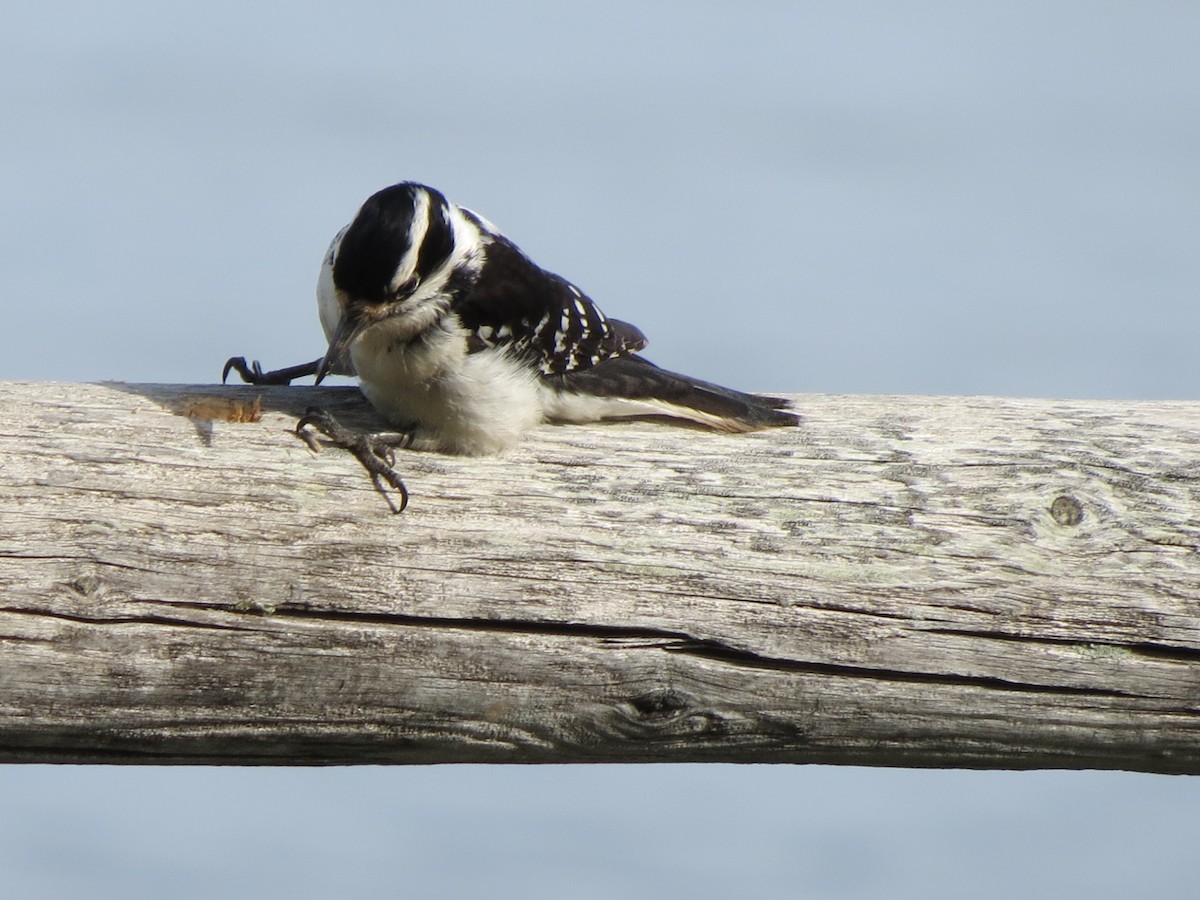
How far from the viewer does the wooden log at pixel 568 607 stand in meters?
2.62

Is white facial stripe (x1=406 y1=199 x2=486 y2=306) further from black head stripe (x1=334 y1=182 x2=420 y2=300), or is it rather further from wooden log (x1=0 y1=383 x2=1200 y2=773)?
wooden log (x1=0 y1=383 x2=1200 y2=773)

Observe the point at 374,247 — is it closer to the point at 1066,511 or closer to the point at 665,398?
the point at 665,398

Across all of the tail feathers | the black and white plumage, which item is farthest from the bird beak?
the tail feathers

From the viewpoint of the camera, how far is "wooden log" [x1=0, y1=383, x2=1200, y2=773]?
2.62m

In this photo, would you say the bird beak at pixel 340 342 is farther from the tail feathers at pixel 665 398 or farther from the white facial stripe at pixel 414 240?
the tail feathers at pixel 665 398

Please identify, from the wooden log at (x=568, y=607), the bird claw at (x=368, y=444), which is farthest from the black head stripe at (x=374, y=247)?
the wooden log at (x=568, y=607)

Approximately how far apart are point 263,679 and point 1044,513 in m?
1.67

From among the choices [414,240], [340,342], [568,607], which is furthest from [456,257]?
[568,607]

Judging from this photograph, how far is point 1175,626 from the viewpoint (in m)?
2.83

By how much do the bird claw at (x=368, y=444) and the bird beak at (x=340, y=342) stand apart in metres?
0.26

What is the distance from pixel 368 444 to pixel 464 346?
2.72 feet

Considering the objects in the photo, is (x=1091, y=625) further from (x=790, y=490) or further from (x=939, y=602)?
(x=790, y=490)

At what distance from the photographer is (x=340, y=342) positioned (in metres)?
3.54

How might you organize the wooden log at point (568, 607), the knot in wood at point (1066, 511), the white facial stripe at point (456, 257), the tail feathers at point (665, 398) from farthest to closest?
the white facial stripe at point (456, 257) < the tail feathers at point (665, 398) < the knot in wood at point (1066, 511) < the wooden log at point (568, 607)
